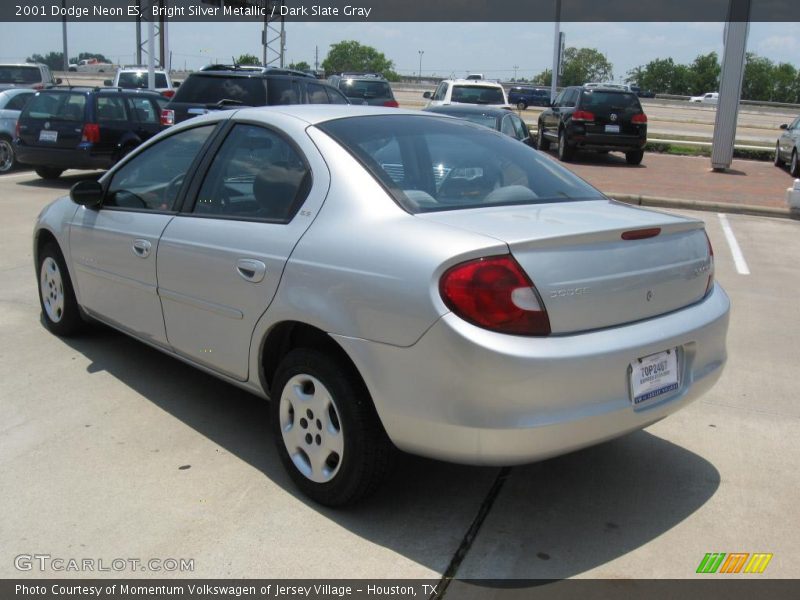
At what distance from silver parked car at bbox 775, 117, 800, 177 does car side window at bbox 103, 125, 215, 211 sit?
15259 millimetres

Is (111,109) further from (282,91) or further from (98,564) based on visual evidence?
(98,564)

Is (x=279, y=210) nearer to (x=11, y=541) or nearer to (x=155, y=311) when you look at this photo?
(x=155, y=311)

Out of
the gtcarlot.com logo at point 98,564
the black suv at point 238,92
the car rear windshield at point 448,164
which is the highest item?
the black suv at point 238,92

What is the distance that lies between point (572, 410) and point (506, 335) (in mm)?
370

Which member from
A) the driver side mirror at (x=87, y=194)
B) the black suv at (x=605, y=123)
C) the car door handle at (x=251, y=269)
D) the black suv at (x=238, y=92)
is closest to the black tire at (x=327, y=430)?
the car door handle at (x=251, y=269)

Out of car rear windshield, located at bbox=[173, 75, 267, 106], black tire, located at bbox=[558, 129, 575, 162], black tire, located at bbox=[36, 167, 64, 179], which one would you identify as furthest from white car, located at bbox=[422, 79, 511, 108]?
black tire, located at bbox=[36, 167, 64, 179]

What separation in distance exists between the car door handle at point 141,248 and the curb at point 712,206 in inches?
351

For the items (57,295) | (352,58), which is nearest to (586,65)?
(352,58)

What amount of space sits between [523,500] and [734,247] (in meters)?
7.08

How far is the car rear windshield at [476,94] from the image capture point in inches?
720

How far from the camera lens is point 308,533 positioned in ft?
10.4

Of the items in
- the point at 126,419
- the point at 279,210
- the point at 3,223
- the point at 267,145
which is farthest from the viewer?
the point at 3,223

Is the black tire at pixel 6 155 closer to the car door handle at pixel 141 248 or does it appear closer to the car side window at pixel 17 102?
the car side window at pixel 17 102
